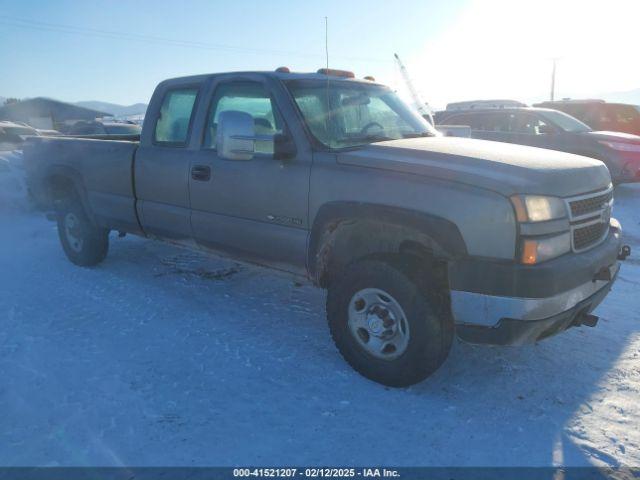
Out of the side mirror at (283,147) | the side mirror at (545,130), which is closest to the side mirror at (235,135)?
the side mirror at (283,147)

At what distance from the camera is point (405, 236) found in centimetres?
297

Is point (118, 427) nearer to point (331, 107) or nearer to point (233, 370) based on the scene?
point (233, 370)

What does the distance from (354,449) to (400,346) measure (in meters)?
0.75

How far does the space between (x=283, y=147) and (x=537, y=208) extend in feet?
5.58

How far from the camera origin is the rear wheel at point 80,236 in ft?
17.8

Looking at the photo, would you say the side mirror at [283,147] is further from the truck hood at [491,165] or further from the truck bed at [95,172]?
the truck bed at [95,172]

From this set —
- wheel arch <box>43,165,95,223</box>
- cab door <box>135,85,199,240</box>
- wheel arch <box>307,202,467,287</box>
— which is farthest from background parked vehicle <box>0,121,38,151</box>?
wheel arch <box>307,202,467,287</box>

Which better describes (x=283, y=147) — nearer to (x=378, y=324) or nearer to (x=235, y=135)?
(x=235, y=135)

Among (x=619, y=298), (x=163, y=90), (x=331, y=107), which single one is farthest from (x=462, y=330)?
(x=163, y=90)

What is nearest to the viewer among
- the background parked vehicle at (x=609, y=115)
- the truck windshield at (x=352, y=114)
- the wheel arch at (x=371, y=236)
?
the wheel arch at (x=371, y=236)

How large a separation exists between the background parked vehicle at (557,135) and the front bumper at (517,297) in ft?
24.0

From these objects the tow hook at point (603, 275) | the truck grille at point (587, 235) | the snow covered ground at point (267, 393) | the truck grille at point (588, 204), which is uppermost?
the truck grille at point (588, 204)

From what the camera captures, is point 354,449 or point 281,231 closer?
point 354,449

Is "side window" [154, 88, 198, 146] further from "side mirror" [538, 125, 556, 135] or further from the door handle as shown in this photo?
"side mirror" [538, 125, 556, 135]
